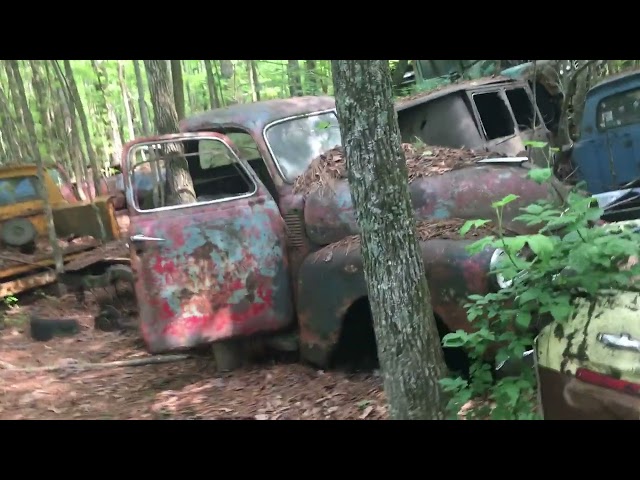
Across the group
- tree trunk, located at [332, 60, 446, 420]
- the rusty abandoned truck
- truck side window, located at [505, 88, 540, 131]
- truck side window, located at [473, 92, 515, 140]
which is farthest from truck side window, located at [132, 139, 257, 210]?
tree trunk, located at [332, 60, 446, 420]

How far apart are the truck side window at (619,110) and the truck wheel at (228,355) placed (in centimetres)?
456

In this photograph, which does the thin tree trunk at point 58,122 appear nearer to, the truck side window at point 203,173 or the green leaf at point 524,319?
the truck side window at point 203,173

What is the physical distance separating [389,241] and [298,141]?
259cm

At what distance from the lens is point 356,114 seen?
9.13ft

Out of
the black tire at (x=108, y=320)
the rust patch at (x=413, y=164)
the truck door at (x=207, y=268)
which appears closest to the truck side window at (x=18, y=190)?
the black tire at (x=108, y=320)

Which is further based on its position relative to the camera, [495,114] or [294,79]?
[294,79]

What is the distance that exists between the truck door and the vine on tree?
5.87ft

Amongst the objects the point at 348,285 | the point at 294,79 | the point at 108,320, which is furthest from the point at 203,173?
the point at 294,79

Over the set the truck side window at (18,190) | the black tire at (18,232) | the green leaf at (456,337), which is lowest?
the green leaf at (456,337)

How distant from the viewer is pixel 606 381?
223 cm

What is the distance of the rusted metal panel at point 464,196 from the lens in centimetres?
396

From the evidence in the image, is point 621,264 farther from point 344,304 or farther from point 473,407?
point 344,304

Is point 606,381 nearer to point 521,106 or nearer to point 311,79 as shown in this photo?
point 521,106

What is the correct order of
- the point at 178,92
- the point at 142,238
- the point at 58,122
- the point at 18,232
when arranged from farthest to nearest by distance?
the point at 58,122, the point at 178,92, the point at 18,232, the point at 142,238
